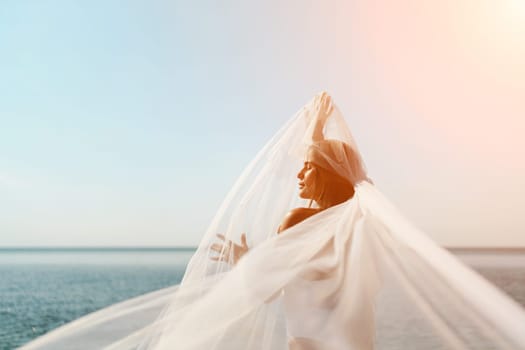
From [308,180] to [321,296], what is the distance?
56 cm

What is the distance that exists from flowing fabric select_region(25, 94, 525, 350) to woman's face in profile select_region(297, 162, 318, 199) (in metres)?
0.06

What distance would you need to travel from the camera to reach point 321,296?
190 cm

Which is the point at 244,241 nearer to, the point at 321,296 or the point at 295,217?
the point at 295,217

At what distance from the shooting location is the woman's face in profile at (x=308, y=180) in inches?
88.1

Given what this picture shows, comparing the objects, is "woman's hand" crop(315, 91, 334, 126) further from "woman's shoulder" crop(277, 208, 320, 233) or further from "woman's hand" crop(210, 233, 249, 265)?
"woman's hand" crop(210, 233, 249, 265)

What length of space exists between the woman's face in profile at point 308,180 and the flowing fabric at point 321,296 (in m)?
0.06

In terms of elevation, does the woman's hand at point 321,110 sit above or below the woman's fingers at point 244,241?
above

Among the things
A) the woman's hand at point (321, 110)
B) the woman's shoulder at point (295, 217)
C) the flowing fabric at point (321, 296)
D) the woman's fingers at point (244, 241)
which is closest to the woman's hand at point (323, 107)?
the woman's hand at point (321, 110)

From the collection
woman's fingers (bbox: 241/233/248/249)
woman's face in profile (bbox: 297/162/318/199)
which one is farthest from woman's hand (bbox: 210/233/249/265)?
woman's face in profile (bbox: 297/162/318/199)

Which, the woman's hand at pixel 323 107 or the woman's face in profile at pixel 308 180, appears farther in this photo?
the woman's hand at pixel 323 107

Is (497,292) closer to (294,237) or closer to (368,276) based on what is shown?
(368,276)

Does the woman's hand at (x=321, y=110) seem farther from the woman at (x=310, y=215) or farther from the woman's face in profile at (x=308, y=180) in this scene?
the woman's face in profile at (x=308, y=180)

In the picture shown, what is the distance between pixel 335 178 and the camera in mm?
2232

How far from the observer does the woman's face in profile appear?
7.34 ft
